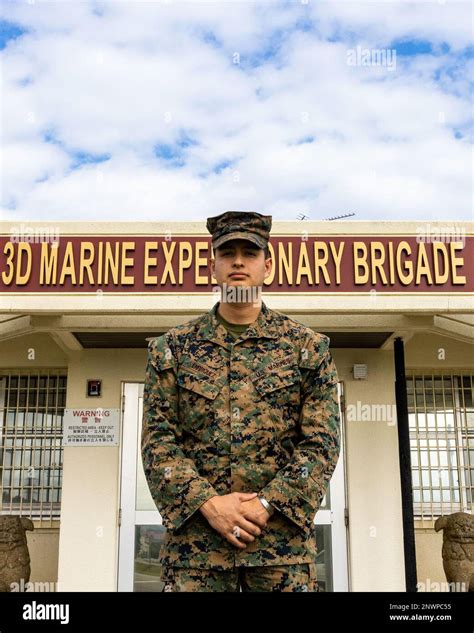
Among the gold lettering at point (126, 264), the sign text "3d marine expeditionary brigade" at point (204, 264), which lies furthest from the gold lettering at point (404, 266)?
the gold lettering at point (126, 264)

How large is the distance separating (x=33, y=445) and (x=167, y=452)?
17.9 ft

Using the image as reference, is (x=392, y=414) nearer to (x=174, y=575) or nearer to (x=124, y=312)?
(x=124, y=312)

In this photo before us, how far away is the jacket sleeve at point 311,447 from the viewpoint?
81.9 inches

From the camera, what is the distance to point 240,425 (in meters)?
2.20

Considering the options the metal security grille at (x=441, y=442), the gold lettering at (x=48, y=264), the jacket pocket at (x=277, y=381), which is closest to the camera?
the jacket pocket at (x=277, y=381)

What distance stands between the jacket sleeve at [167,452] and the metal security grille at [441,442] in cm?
547

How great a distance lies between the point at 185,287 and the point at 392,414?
267 centimetres

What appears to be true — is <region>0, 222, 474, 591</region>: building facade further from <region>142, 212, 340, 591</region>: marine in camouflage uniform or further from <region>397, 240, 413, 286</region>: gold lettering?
<region>142, 212, 340, 591</region>: marine in camouflage uniform

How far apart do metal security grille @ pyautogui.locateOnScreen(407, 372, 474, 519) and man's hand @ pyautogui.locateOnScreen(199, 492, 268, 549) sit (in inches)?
216

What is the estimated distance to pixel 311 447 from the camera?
216 centimetres

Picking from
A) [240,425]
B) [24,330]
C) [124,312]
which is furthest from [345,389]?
[240,425]

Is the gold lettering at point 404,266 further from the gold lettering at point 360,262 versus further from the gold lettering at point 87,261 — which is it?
the gold lettering at point 87,261

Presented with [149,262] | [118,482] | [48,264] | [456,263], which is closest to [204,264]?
[149,262]

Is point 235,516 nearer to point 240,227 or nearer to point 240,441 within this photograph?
point 240,441
